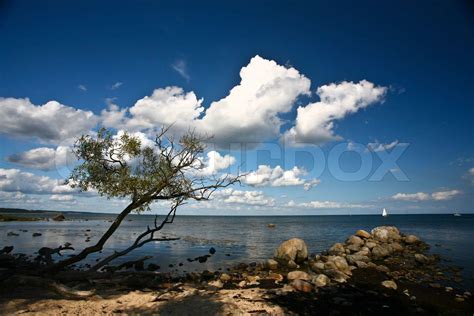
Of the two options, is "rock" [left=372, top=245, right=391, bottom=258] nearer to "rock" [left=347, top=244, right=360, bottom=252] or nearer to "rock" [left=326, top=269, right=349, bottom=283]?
"rock" [left=347, top=244, right=360, bottom=252]

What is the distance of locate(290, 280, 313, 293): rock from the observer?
17192mm

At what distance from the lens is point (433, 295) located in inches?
699

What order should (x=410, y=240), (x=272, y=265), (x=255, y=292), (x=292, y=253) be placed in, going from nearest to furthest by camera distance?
(x=255, y=292) → (x=272, y=265) → (x=292, y=253) → (x=410, y=240)

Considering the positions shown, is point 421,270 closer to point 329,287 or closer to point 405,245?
point 329,287

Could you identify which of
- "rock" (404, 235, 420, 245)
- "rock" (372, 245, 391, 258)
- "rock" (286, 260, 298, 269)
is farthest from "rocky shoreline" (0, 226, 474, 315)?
"rock" (404, 235, 420, 245)

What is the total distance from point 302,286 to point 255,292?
293 cm

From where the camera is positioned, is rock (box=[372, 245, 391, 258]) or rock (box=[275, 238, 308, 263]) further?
rock (box=[372, 245, 391, 258])

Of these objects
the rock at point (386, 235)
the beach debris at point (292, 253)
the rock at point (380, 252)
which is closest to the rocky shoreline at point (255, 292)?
the beach debris at point (292, 253)

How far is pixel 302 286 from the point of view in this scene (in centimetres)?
1744

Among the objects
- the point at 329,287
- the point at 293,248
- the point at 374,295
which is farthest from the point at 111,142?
the point at 293,248

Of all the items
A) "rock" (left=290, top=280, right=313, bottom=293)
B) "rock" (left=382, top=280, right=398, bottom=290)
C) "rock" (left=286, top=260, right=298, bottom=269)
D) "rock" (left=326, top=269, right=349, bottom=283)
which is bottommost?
"rock" (left=286, top=260, right=298, bottom=269)

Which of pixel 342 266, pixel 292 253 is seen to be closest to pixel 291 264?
pixel 292 253

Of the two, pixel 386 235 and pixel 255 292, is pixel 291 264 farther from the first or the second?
pixel 386 235

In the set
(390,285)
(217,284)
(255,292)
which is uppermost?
(255,292)
